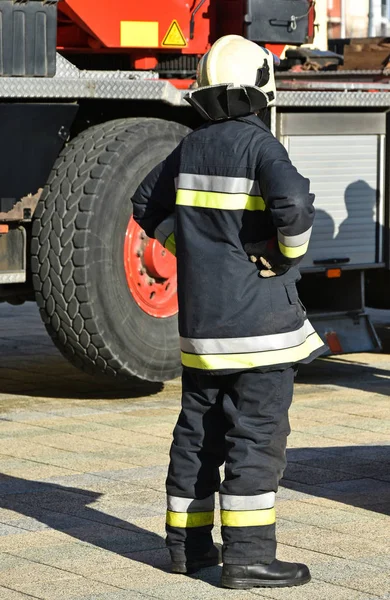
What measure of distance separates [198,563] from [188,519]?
149 millimetres

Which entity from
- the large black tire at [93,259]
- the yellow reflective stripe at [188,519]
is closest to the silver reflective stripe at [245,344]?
the yellow reflective stripe at [188,519]

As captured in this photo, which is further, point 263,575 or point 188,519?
point 188,519

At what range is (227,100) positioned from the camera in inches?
190

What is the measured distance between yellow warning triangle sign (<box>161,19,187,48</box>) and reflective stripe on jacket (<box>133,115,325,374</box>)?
153 inches

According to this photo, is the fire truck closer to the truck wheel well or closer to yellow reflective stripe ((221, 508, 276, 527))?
the truck wheel well

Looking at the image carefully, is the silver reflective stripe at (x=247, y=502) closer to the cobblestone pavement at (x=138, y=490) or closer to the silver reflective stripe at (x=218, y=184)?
the cobblestone pavement at (x=138, y=490)

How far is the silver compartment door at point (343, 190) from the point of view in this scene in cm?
887

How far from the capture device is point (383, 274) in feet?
32.2

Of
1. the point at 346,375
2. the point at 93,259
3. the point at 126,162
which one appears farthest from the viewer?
the point at 346,375

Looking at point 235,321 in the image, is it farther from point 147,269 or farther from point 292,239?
point 147,269

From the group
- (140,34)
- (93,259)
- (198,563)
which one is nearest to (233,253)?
(198,563)

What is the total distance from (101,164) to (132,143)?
0.24 metres

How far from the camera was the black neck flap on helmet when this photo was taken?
4.81 metres

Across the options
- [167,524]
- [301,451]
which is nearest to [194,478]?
[167,524]
